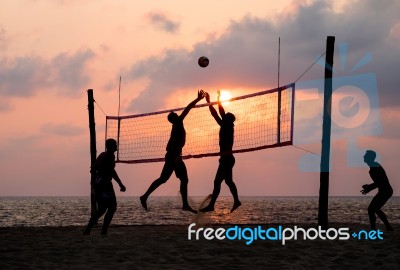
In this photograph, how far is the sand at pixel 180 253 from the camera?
31.1 ft

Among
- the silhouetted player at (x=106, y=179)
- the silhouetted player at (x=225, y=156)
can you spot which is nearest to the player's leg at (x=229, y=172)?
the silhouetted player at (x=225, y=156)

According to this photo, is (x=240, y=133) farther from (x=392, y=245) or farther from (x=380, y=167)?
(x=392, y=245)

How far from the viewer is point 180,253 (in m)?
10.3

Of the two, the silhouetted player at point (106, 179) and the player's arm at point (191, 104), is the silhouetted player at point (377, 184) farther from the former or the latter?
the silhouetted player at point (106, 179)

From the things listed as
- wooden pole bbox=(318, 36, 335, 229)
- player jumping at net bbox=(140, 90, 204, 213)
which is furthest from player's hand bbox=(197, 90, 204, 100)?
wooden pole bbox=(318, 36, 335, 229)

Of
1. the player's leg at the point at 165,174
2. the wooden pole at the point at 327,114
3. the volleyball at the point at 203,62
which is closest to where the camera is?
the wooden pole at the point at 327,114

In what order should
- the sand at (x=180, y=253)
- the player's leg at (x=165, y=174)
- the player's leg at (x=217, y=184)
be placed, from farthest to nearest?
the player's leg at (x=165, y=174) < the player's leg at (x=217, y=184) < the sand at (x=180, y=253)

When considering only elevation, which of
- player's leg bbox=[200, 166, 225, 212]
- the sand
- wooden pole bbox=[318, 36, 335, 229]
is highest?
wooden pole bbox=[318, 36, 335, 229]

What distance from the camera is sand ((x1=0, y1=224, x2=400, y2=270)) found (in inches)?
373

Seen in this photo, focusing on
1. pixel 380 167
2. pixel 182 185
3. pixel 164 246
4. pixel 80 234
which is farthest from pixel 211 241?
pixel 380 167

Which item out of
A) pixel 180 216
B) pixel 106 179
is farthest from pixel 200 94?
pixel 180 216

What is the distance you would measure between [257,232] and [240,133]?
3188 mm

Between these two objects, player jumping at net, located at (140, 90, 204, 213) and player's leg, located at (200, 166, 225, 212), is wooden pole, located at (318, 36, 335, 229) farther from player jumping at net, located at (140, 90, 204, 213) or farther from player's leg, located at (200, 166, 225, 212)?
player jumping at net, located at (140, 90, 204, 213)

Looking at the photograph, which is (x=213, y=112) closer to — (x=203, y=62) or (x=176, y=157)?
(x=176, y=157)
